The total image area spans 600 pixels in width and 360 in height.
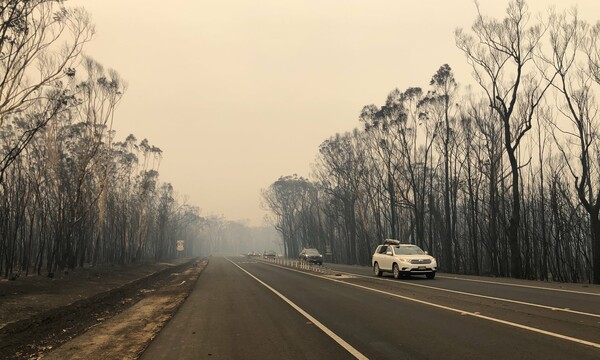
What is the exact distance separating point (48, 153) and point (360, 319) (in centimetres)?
2579

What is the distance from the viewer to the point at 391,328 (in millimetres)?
8750

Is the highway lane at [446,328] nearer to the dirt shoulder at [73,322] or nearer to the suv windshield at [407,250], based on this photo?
the dirt shoulder at [73,322]

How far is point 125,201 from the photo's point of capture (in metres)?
52.4

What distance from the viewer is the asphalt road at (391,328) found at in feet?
22.3

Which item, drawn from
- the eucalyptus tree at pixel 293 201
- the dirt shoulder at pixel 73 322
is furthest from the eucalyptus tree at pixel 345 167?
the dirt shoulder at pixel 73 322

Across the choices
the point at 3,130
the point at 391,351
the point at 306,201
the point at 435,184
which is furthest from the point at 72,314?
the point at 306,201

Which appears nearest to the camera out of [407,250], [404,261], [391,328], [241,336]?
[241,336]

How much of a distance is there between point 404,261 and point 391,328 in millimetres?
13757

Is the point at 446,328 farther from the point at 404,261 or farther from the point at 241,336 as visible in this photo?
the point at 404,261

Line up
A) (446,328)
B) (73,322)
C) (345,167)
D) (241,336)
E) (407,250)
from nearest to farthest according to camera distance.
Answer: (241,336) < (446,328) < (73,322) < (407,250) < (345,167)

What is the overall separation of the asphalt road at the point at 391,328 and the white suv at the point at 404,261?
7031 millimetres

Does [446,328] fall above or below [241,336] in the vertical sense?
above

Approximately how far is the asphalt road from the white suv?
23.1ft

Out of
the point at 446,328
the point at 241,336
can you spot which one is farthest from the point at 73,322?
the point at 446,328
